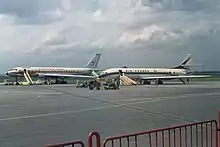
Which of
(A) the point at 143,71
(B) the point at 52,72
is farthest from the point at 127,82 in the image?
(B) the point at 52,72

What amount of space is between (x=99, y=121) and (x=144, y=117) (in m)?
2.19

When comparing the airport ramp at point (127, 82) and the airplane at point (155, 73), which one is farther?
Answer: the airplane at point (155, 73)

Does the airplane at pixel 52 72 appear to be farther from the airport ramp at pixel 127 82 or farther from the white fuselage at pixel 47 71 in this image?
the airport ramp at pixel 127 82

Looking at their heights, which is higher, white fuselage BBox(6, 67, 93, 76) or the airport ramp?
white fuselage BBox(6, 67, 93, 76)

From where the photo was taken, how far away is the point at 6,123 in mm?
13836

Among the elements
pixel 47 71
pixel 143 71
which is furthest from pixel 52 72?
pixel 143 71

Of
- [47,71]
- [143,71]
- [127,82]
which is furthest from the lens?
[47,71]

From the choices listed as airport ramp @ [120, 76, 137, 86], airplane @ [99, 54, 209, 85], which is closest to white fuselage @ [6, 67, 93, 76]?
airplane @ [99, 54, 209, 85]

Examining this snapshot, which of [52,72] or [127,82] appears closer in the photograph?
[127,82]

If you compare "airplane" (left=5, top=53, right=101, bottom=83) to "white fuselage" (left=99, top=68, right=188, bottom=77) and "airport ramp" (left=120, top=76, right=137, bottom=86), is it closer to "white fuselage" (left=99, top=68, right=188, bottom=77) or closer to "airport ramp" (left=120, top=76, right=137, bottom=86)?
"white fuselage" (left=99, top=68, right=188, bottom=77)

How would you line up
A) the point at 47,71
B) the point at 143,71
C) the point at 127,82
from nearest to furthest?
the point at 127,82 → the point at 143,71 → the point at 47,71

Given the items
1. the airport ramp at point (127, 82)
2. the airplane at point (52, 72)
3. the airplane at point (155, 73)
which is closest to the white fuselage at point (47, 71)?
the airplane at point (52, 72)

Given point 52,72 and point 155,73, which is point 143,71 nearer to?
point 155,73

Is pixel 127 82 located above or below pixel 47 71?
below
